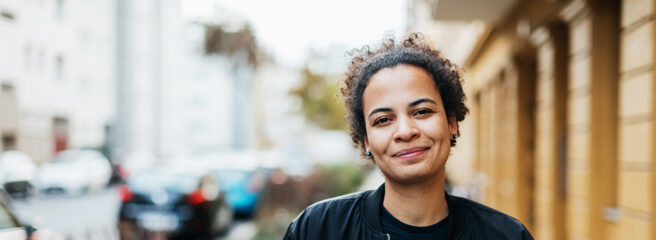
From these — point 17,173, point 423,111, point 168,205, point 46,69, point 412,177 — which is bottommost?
point 168,205

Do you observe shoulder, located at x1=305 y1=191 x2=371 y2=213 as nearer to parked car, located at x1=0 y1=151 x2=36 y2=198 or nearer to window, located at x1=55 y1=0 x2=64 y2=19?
parked car, located at x1=0 y1=151 x2=36 y2=198

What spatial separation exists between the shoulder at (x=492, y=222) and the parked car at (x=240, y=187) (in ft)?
38.4

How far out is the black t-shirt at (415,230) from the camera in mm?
2191

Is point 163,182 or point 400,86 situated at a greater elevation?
point 400,86

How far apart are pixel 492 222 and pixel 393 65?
642mm

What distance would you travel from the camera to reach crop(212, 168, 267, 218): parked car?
13.9 metres

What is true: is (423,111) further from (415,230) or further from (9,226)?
(9,226)

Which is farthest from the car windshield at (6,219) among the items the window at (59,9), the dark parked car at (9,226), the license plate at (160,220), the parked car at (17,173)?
the license plate at (160,220)

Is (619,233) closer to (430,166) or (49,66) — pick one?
(430,166)

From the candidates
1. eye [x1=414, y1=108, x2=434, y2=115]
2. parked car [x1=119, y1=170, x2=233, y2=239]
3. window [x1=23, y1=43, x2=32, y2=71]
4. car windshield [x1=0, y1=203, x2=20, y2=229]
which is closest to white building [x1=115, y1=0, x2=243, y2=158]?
parked car [x1=119, y1=170, x2=233, y2=239]

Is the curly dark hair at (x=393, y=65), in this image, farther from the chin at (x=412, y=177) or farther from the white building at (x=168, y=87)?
the white building at (x=168, y=87)

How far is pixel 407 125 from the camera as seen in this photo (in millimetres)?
2186

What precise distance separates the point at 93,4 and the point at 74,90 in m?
0.80

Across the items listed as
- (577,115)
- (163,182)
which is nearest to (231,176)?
(163,182)
